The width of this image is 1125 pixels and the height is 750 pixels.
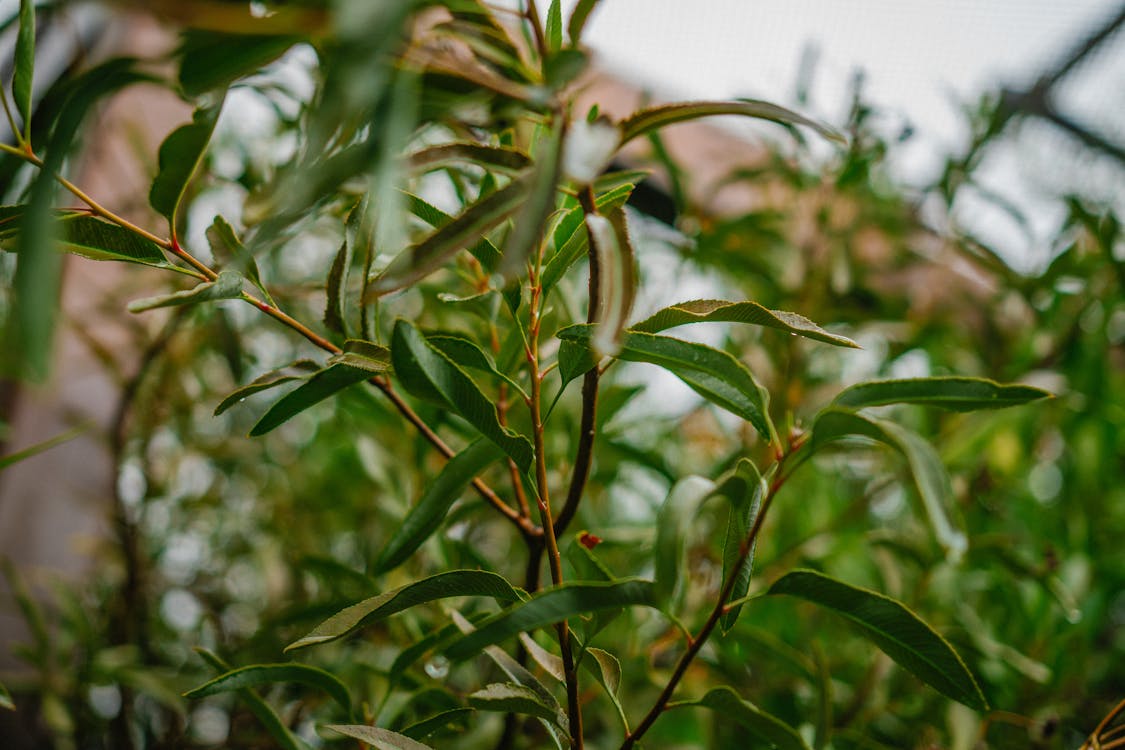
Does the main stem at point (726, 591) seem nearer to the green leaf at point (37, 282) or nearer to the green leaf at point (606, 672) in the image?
the green leaf at point (606, 672)

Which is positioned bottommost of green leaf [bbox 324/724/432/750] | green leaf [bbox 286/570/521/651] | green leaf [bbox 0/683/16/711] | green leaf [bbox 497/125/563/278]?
green leaf [bbox 0/683/16/711]

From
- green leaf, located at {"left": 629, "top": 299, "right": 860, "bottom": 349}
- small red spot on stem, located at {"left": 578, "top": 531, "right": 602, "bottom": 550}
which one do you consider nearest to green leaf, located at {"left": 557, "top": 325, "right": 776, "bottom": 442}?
green leaf, located at {"left": 629, "top": 299, "right": 860, "bottom": 349}

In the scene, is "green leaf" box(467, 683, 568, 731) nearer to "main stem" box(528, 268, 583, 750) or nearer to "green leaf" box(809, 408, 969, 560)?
"main stem" box(528, 268, 583, 750)

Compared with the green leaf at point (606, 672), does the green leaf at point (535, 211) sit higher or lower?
higher

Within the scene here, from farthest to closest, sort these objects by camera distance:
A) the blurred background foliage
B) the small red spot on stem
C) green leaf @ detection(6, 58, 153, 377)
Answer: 1. the blurred background foliage
2. the small red spot on stem
3. green leaf @ detection(6, 58, 153, 377)

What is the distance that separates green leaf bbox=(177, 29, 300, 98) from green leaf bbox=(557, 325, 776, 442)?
139 millimetres

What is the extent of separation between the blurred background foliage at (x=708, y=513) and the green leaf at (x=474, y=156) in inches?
7.2

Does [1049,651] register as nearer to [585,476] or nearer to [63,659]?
[585,476]

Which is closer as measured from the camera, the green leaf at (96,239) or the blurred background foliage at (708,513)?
the green leaf at (96,239)

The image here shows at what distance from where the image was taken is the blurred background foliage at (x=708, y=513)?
584 millimetres

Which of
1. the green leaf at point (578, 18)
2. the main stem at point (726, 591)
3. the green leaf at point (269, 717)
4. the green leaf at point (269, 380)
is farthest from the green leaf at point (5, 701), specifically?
the green leaf at point (578, 18)

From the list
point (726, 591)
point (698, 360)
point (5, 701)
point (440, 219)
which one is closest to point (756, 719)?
point (726, 591)

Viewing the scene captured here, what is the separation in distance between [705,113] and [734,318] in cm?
8

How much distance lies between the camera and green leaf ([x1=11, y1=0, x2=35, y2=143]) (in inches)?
11.6
